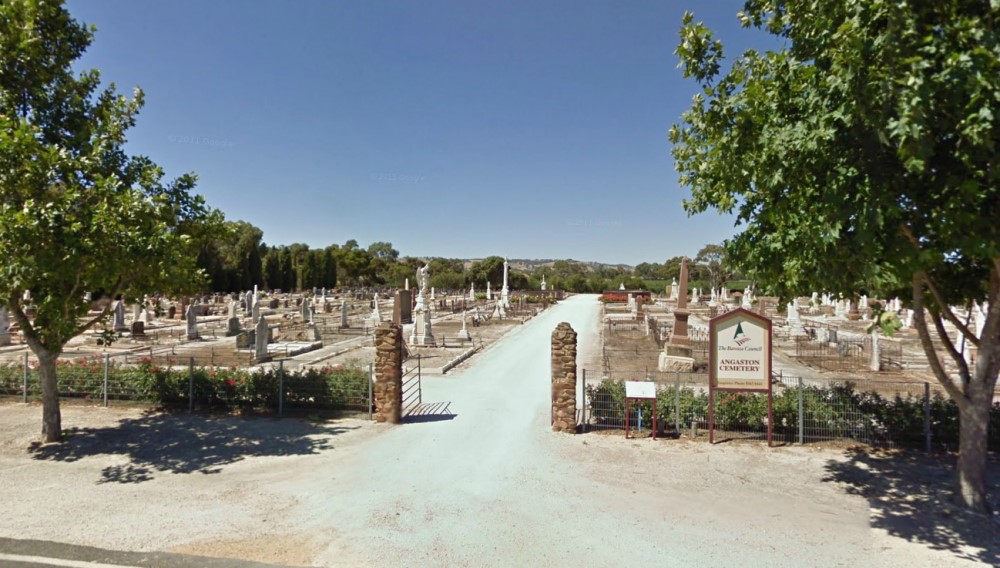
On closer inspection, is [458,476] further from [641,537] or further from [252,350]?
[252,350]

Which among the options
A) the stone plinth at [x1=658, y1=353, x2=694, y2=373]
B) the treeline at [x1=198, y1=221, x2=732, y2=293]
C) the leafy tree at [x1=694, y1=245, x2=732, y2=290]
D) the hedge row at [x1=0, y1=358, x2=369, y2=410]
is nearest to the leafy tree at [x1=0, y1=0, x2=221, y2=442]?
the hedge row at [x1=0, y1=358, x2=369, y2=410]

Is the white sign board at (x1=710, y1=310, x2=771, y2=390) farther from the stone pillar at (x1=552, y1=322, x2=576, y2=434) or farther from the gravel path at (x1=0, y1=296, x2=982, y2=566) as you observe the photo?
the stone pillar at (x1=552, y1=322, x2=576, y2=434)

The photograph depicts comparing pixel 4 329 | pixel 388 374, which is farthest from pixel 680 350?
pixel 4 329

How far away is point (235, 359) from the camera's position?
1873 centimetres

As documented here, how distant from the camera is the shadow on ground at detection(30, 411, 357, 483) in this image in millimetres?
8633

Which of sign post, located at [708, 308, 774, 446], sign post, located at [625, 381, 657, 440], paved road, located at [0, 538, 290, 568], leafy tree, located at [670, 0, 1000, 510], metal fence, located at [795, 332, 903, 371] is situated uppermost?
leafy tree, located at [670, 0, 1000, 510]

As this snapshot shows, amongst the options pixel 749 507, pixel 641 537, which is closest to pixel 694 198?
pixel 749 507

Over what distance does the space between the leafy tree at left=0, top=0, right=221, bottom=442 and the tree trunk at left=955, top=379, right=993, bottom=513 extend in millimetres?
13091

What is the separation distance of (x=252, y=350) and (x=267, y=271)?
58162mm

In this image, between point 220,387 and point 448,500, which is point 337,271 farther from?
point 448,500

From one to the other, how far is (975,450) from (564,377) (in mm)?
6339

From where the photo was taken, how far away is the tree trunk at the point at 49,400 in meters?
9.72

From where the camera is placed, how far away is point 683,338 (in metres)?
19.3

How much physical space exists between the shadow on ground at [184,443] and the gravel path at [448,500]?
6 cm
